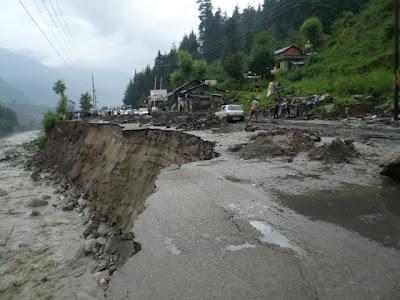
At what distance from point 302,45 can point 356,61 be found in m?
31.1

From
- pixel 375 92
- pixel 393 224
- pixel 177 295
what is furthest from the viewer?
pixel 375 92

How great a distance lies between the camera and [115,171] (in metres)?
19.9

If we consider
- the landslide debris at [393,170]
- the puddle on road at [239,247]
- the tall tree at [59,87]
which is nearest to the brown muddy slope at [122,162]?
the puddle on road at [239,247]

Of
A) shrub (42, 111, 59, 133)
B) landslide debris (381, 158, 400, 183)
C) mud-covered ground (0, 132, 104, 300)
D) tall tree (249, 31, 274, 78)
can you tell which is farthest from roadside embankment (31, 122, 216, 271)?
tall tree (249, 31, 274, 78)

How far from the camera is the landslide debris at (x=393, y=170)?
7.55 metres

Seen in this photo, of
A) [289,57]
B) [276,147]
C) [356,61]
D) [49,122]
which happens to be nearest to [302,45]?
[289,57]

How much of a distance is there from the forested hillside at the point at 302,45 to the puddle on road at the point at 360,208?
73.4 feet

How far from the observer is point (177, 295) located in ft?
12.3

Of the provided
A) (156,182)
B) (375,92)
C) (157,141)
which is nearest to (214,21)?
(375,92)

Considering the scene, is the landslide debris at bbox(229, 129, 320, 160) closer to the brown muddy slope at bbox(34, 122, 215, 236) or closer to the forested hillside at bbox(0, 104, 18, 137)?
the brown muddy slope at bbox(34, 122, 215, 236)

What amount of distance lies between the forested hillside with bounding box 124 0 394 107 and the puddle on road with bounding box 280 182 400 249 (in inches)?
881

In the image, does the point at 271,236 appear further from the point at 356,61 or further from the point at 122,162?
the point at 356,61

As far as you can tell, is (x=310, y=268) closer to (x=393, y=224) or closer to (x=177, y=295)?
(x=177, y=295)

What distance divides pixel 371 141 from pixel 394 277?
974 centimetres
